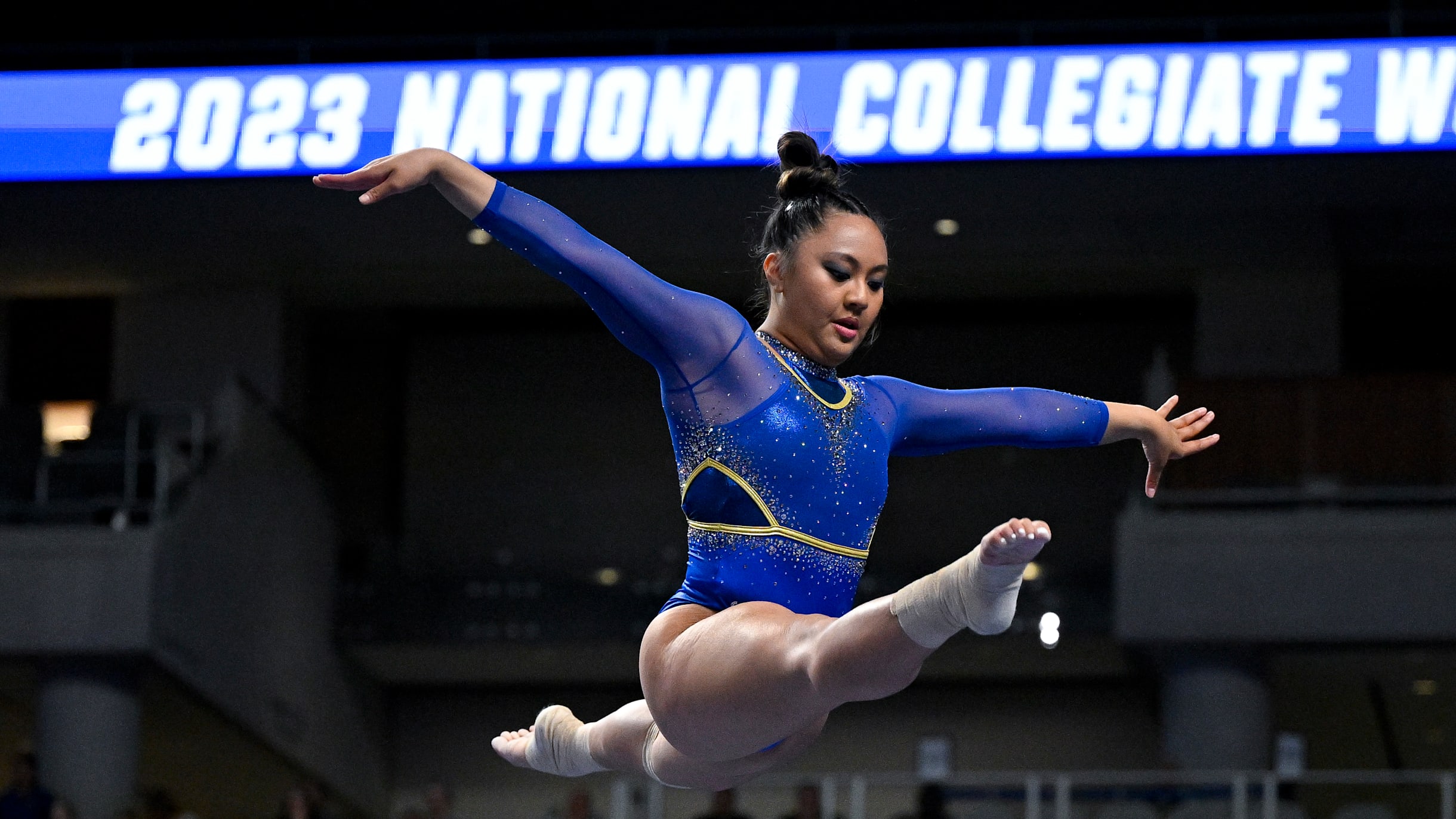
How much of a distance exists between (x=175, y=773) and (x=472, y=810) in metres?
2.45

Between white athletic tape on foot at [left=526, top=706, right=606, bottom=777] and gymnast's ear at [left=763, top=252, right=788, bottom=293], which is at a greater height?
gymnast's ear at [left=763, top=252, right=788, bottom=293]

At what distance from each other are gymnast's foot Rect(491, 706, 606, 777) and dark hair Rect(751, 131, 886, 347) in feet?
3.46

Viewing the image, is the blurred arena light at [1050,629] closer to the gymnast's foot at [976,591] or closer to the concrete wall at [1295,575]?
the gymnast's foot at [976,591]

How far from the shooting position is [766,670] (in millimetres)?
3148

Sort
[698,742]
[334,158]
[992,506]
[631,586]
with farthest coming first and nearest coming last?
[992,506]
[631,586]
[334,158]
[698,742]

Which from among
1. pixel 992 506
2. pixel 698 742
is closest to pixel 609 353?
pixel 992 506

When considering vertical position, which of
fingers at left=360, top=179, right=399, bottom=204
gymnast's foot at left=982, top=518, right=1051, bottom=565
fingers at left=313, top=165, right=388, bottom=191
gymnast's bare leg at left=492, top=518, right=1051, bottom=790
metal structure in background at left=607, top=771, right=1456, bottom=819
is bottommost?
metal structure in background at left=607, top=771, right=1456, bottom=819

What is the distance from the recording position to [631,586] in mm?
14117

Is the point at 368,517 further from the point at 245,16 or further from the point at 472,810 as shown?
the point at 245,16

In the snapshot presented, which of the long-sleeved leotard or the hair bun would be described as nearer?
the long-sleeved leotard

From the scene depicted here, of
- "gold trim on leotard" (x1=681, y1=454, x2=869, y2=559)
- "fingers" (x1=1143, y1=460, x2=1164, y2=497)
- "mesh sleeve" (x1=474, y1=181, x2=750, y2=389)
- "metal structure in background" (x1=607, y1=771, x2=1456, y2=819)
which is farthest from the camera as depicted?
"metal structure in background" (x1=607, y1=771, x2=1456, y2=819)

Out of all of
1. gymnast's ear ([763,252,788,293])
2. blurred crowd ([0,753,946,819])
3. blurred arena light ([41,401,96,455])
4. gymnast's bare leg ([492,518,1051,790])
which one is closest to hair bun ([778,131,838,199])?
gymnast's ear ([763,252,788,293])

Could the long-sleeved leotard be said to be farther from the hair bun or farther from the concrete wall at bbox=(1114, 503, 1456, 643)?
the concrete wall at bbox=(1114, 503, 1456, 643)

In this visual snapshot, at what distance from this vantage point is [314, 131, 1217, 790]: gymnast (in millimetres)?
3268
